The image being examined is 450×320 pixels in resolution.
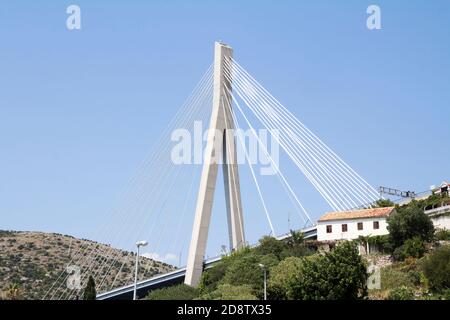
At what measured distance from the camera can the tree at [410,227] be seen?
4912 cm

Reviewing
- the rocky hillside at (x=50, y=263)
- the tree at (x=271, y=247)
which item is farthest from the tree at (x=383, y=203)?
the rocky hillside at (x=50, y=263)

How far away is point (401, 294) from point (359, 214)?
1936 centimetres

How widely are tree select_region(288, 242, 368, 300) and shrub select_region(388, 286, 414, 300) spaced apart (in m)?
1.55

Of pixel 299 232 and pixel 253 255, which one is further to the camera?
pixel 299 232

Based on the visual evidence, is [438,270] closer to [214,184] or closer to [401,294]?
[401,294]

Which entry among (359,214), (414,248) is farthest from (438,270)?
(359,214)

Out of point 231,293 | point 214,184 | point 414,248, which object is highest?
point 214,184

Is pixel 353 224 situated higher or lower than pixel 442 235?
higher

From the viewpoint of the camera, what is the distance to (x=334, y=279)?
35.9m

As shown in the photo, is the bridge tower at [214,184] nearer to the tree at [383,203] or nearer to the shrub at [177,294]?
the shrub at [177,294]

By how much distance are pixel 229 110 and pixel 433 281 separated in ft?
76.8
